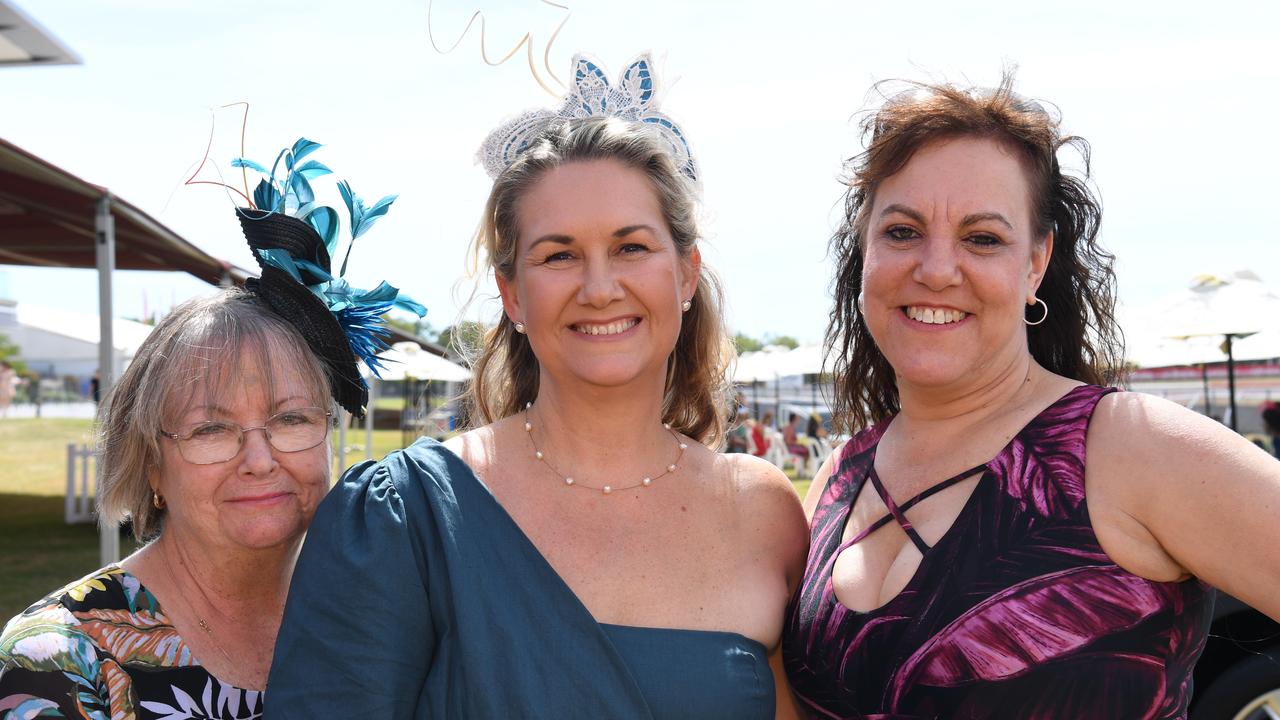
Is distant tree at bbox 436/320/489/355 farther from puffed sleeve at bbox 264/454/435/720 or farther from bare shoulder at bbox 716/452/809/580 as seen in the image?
puffed sleeve at bbox 264/454/435/720

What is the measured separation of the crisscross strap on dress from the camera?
207cm

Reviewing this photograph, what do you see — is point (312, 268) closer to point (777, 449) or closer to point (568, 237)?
point (568, 237)

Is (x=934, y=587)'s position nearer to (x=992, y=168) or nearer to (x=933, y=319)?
(x=933, y=319)

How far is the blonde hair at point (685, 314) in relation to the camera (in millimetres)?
2199

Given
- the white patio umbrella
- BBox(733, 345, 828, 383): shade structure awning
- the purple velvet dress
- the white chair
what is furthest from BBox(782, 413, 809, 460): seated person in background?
the purple velvet dress

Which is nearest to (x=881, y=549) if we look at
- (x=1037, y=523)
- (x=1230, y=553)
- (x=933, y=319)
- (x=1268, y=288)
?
(x=1037, y=523)

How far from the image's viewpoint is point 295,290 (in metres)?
2.20

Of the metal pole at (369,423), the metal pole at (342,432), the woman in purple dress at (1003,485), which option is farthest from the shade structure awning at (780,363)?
the woman in purple dress at (1003,485)

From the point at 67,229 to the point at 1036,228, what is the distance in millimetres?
8519

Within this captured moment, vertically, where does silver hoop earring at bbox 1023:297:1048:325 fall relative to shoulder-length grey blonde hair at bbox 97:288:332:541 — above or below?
above

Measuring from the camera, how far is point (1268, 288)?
11.1 m

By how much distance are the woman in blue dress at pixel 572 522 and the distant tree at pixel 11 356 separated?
55.2 meters

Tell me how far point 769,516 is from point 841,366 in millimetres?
743

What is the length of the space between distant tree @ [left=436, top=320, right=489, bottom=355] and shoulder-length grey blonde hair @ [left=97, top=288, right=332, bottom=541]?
0.58 m
